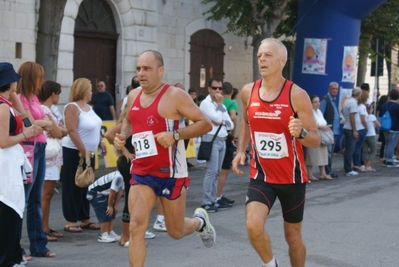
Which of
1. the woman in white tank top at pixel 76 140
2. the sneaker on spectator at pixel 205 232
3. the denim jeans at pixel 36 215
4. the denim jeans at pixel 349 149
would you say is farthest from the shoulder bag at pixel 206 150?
the denim jeans at pixel 349 149

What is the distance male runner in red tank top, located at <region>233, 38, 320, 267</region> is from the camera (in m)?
5.80

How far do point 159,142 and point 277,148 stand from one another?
0.99 m

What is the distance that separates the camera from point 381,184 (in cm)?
1349

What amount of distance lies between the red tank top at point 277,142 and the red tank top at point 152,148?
0.77 meters

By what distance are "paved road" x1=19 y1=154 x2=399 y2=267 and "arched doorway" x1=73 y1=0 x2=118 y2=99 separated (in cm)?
674

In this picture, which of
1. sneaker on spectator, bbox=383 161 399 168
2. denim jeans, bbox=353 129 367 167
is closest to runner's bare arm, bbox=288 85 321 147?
denim jeans, bbox=353 129 367 167

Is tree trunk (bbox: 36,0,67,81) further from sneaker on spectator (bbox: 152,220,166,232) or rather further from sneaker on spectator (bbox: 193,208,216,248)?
sneaker on spectator (bbox: 193,208,216,248)

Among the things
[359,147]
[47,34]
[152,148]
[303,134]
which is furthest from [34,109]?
[359,147]

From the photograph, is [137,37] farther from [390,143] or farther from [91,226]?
[91,226]

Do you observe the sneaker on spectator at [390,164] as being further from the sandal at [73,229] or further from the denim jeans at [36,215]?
the denim jeans at [36,215]

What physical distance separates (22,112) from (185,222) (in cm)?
176

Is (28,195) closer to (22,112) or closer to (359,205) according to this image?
(22,112)

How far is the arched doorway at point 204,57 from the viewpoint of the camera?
2150 cm

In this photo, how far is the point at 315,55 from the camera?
1878cm
